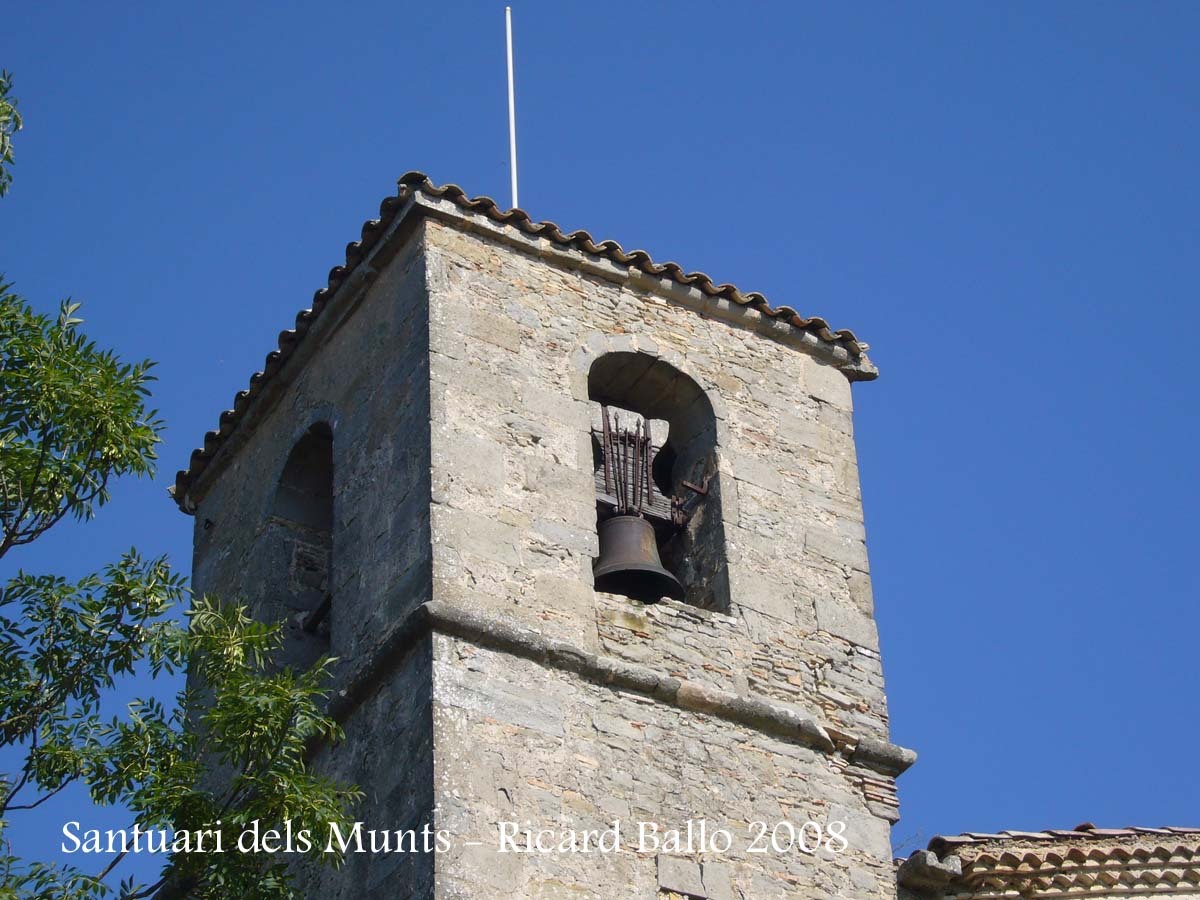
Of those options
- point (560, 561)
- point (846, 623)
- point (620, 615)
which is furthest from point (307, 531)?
point (846, 623)

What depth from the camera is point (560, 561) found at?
494 inches

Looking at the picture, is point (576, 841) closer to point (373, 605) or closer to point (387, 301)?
point (373, 605)

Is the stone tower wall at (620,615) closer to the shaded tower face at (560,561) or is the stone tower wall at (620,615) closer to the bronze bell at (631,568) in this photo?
the shaded tower face at (560,561)

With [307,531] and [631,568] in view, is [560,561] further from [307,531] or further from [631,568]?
[307,531]

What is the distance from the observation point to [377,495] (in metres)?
12.9

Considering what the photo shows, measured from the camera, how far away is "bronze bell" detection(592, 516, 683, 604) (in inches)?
509

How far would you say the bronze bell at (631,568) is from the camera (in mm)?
12930

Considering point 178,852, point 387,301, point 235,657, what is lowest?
point 178,852

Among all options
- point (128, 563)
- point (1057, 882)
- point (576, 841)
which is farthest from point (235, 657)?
point (1057, 882)

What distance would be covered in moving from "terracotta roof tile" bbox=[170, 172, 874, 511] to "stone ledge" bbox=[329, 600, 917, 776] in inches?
92.7

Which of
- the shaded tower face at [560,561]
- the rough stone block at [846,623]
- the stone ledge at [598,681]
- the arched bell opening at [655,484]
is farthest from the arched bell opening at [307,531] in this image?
the rough stone block at [846,623]

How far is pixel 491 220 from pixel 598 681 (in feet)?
8.44

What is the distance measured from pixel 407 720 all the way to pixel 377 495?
4.75ft

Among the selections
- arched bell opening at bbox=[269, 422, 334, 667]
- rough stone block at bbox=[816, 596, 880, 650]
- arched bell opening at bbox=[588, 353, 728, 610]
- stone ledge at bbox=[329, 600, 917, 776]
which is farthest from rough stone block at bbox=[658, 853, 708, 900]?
arched bell opening at bbox=[269, 422, 334, 667]
